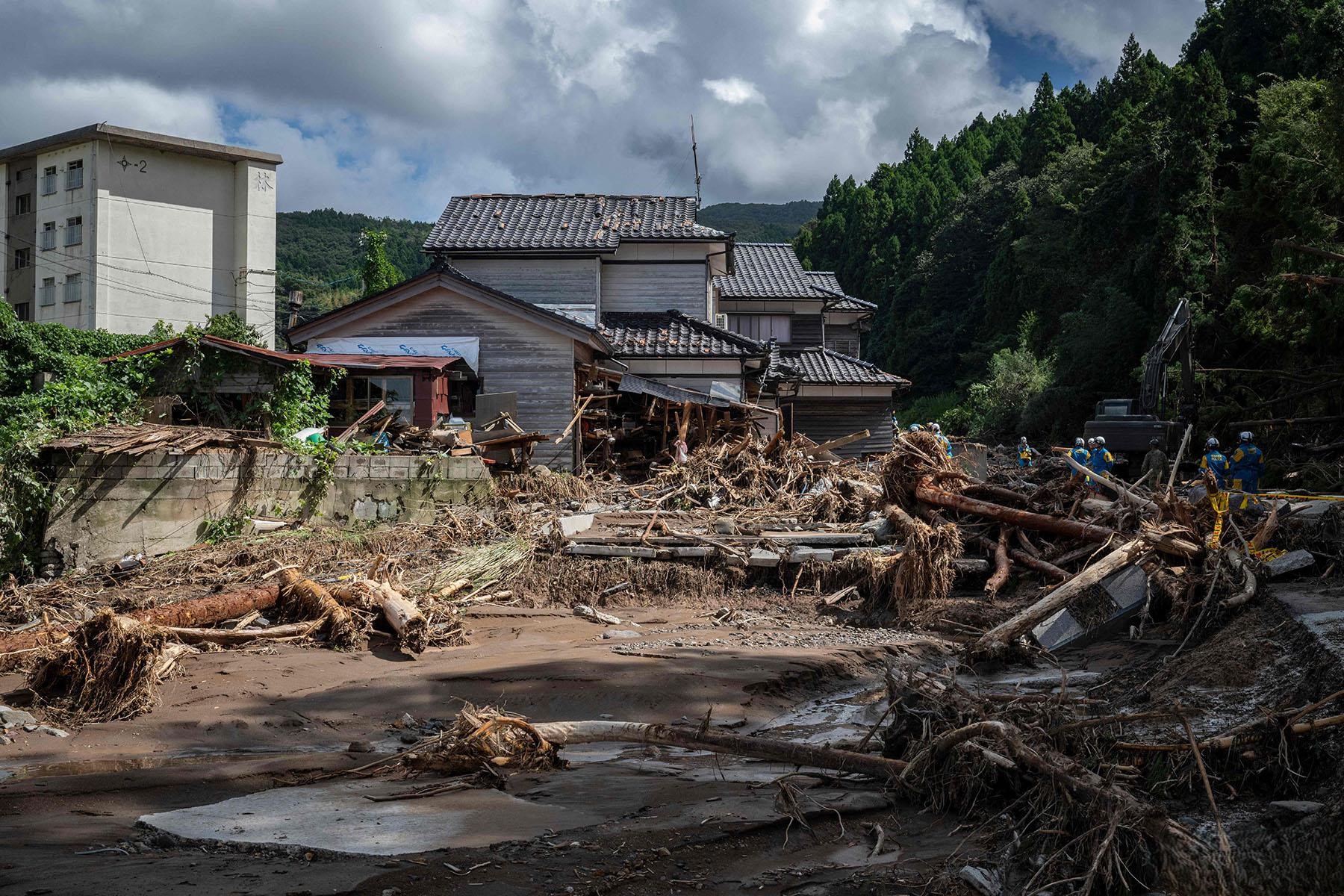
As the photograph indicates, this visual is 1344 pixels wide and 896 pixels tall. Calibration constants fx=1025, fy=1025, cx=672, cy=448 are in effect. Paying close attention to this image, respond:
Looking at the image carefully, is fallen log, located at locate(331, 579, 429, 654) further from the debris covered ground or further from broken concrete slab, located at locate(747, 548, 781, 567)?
broken concrete slab, located at locate(747, 548, 781, 567)

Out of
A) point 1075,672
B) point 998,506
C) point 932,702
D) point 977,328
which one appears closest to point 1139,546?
point 1075,672

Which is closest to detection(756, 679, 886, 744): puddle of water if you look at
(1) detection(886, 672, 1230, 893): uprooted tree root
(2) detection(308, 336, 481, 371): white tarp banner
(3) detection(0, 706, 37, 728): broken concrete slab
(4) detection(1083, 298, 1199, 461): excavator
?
(1) detection(886, 672, 1230, 893): uprooted tree root

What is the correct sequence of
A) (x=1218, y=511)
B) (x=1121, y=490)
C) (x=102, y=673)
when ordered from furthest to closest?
(x=1121, y=490) < (x=1218, y=511) < (x=102, y=673)

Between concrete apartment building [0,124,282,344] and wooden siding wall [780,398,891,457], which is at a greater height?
concrete apartment building [0,124,282,344]

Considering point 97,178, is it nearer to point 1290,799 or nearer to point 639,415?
point 639,415

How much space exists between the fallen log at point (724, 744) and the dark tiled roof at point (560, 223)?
1871cm

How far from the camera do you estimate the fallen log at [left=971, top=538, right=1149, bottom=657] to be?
994 cm

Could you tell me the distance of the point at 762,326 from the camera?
3303 cm

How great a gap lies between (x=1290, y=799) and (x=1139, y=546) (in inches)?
227

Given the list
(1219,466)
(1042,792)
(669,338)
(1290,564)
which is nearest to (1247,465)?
(1219,466)

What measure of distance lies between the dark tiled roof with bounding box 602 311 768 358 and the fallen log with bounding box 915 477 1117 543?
379 inches

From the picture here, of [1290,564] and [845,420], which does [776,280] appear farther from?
[1290,564]

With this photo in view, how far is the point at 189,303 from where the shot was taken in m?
41.2

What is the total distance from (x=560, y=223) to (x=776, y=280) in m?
10.1
